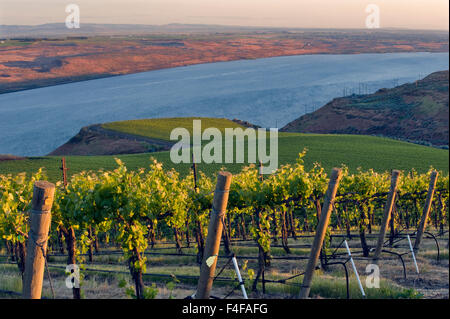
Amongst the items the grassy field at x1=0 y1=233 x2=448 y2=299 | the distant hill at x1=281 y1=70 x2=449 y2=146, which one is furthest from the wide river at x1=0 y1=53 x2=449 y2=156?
the grassy field at x1=0 y1=233 x2=448 y2=299

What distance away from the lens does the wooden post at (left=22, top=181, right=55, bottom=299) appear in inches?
150

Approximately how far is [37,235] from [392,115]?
8968 centimetres

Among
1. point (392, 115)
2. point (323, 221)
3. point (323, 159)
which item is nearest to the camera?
point (323, 221)

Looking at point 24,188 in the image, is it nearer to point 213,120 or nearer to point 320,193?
point 320,193

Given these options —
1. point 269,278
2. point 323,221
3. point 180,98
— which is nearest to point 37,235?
point 323,221

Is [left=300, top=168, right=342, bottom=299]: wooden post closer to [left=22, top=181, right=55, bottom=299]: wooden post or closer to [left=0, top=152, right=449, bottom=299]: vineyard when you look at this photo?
[left=0, top=152, right=449, bottom=299]: vineyard

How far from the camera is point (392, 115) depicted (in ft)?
285

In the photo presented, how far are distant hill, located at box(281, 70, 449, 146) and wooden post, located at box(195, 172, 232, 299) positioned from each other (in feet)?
239

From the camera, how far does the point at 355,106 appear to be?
9562 cm

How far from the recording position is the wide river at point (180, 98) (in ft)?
168

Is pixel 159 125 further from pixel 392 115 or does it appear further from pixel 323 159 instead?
pixel 392 115
